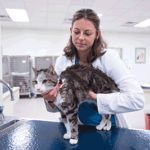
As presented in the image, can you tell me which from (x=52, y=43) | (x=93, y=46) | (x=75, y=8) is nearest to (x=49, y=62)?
(x=52, y=43)

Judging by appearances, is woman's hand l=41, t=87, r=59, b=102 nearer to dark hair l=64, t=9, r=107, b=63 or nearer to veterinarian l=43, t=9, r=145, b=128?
veterinarian l=43, t=9, r=145, b=128

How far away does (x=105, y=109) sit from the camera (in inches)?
34.0

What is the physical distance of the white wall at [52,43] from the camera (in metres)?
5.82

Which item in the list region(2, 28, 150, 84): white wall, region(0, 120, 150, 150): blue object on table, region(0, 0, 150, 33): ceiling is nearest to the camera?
region(0, 120, 150, 150): blue object on table

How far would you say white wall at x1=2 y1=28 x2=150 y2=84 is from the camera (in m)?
5.82

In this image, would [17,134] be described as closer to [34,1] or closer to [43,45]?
[34,1]

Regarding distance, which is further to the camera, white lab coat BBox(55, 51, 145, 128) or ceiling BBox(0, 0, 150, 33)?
ceiling BBox(0, 0, 150, 33)

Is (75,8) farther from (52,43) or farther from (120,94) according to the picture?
(120,94)

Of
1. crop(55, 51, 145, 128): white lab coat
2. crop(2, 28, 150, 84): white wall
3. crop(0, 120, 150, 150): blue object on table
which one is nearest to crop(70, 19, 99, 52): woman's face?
crop(55, 51, 145, 128): white lab coat

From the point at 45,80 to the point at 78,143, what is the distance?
45 cm

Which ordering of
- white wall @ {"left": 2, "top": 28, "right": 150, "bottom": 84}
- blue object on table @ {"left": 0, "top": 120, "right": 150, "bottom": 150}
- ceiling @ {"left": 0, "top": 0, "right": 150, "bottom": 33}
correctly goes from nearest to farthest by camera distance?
blue object on table @ {"left": 0, "top": 120, "right": 150, "bottom": 150} < ceiling @ {"left": 0, "top": 0, "right": 150, "bottom": 33} < white wall @ {"left": 2, "top": 28, "right": 150, "bottom": 84}

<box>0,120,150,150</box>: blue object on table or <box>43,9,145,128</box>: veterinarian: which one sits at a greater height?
<box>43,9,145,128</box>: veterinarian

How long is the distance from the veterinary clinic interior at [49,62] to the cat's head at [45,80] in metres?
0.11

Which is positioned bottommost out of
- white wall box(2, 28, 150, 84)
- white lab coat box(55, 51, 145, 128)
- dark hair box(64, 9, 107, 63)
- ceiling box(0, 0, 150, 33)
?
white lab coat box(55, 51, 145, 128)
